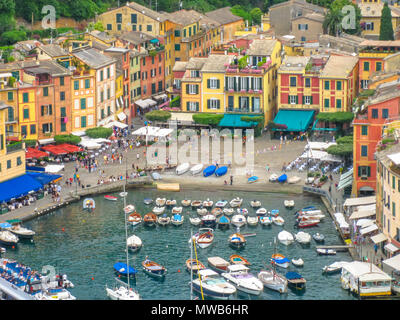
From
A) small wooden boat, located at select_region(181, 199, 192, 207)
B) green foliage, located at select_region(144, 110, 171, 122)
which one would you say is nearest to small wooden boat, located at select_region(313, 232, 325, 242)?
small wooden boat, located at select_region(181, 199, 192, 207)

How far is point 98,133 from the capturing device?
114m

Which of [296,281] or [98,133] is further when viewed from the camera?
[98,133]

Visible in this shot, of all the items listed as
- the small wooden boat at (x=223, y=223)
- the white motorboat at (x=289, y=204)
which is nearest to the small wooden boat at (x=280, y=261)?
the small wooden boat at (x=223, y=223)

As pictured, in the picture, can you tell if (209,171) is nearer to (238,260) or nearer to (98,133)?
(98,133)

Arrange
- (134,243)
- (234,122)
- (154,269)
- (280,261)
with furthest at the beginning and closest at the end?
(234,122)
(134,243)
(280,261)
(154,269)

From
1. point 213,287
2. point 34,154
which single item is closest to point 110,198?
point 34,154

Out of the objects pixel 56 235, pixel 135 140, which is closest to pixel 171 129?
pixel 135 140

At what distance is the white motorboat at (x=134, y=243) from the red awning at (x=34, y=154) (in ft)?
96.5

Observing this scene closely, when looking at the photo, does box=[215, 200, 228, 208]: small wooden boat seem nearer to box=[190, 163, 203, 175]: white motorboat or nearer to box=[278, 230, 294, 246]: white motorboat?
box=[190, 163, 203, 175]: white motorboat

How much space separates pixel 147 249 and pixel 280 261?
13.9m

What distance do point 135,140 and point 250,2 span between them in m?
87.7

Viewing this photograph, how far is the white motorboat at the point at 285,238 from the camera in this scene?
79.6 meters

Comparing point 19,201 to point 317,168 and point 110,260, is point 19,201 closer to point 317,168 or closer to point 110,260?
point 110,260

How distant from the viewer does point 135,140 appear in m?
117
